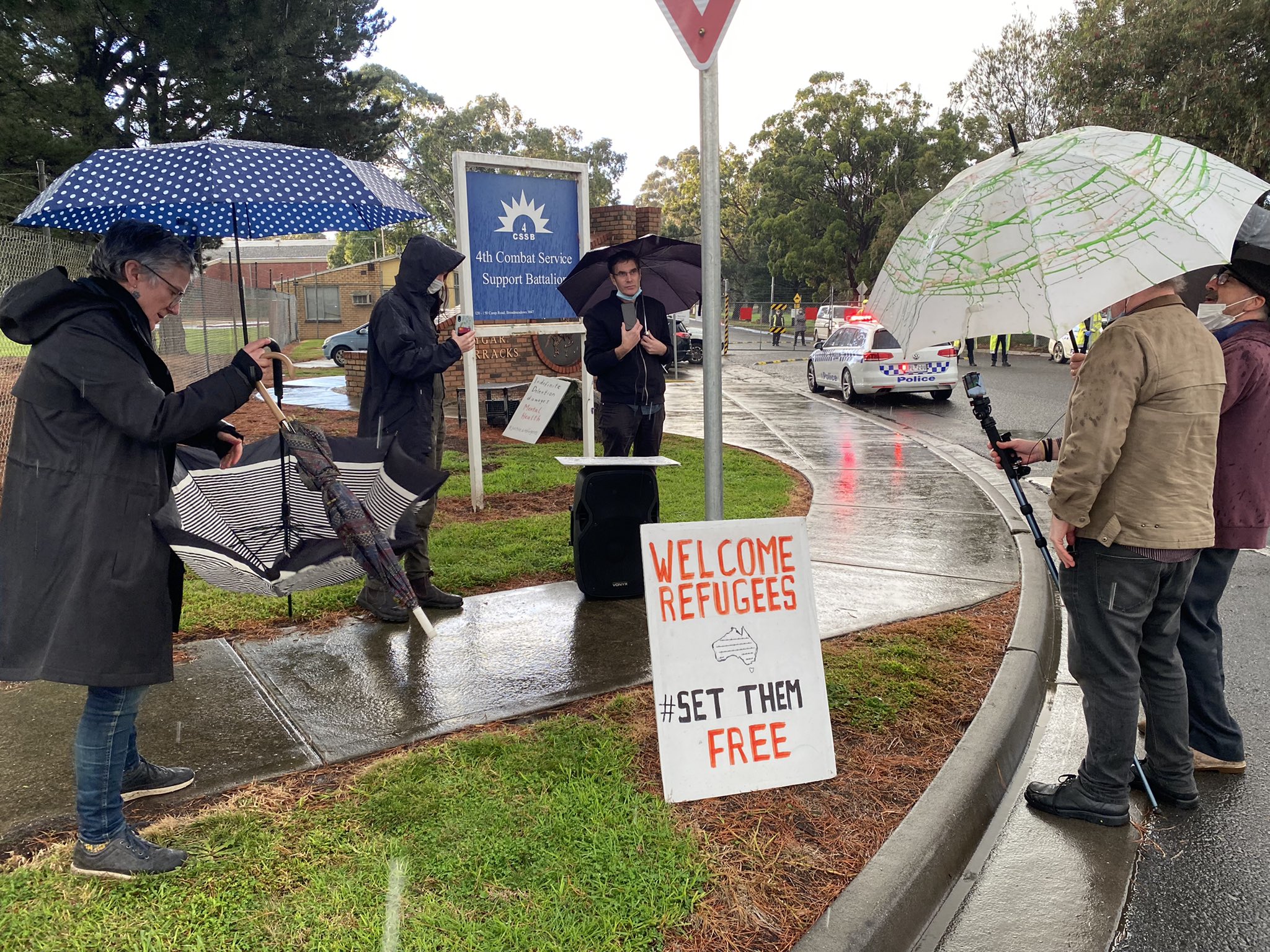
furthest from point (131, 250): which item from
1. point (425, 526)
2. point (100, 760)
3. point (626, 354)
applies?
point (626, 354)

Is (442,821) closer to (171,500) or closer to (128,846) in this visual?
(128,846)

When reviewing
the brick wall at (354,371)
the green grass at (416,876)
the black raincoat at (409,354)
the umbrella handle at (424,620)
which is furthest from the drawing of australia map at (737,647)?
the brick wall at (354,371)

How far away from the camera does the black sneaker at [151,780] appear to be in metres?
3.25

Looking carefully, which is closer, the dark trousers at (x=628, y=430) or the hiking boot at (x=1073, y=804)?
the hiking boot at (x=1073, y=804)

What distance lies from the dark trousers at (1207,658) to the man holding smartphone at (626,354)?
308 centimetres

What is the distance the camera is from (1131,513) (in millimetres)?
3162

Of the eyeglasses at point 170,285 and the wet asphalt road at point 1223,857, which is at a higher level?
the eyeglasses at point 170,285

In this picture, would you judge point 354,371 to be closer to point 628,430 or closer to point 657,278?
point 657,278

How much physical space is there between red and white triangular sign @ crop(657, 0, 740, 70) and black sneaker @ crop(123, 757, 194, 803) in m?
3.10

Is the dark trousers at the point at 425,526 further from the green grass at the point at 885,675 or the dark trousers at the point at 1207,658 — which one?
the dark trousers at the point at 1207,658

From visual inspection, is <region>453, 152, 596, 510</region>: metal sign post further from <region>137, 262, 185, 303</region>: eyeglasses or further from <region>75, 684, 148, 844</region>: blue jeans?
<region>75, 684, 148, 844</region>: blue jeans

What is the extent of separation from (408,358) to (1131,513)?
336 cm

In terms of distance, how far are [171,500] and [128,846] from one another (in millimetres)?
1038

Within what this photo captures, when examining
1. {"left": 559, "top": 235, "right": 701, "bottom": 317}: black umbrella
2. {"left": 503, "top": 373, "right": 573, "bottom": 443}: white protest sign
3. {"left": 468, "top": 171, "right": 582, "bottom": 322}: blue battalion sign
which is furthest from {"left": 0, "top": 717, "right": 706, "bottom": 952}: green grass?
{"left": 468, "top": 171, "right": 582, "bottom": 322}: blue battalion sign
